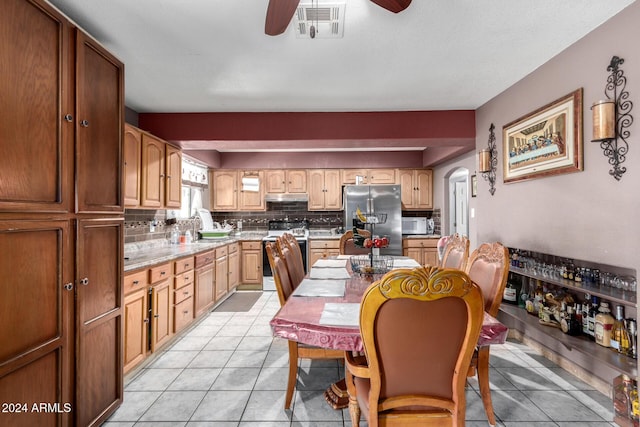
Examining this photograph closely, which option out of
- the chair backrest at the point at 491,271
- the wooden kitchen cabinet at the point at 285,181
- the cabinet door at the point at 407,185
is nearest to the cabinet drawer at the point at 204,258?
the wooden kitchen cabinet at the point at 285,181

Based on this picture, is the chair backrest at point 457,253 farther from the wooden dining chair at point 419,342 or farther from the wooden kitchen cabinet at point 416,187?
the wooden kitchen cabinet at point 416,187

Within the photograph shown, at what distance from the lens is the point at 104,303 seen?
192 centimetres

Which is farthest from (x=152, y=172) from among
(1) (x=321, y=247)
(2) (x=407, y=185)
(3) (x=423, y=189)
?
(3) (x=423, y=189)

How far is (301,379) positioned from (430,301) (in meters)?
1.70

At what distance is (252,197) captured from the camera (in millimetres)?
5781

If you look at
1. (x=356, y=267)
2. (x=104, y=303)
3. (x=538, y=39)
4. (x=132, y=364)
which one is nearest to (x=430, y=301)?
(x=356, y=267)

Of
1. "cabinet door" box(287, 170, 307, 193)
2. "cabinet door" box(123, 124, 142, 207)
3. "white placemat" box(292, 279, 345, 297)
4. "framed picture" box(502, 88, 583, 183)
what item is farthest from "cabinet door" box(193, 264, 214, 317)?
"framed picture" box(502, 88, 583, 183)

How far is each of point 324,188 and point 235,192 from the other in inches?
63.1

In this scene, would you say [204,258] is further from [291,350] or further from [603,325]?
[603,325]

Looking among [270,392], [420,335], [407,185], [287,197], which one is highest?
[407,185]

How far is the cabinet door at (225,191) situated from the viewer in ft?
18.9

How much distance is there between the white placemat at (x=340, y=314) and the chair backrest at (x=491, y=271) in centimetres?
73

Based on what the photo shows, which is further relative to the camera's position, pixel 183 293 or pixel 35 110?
pixel 183 293

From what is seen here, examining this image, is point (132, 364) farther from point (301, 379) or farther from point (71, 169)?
point (71, 169)
